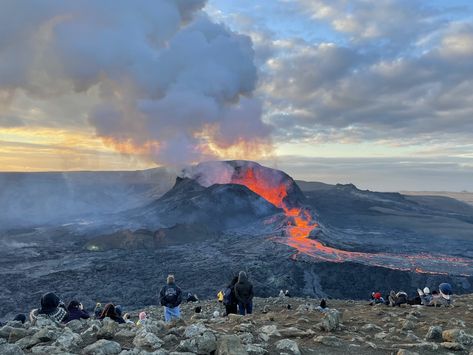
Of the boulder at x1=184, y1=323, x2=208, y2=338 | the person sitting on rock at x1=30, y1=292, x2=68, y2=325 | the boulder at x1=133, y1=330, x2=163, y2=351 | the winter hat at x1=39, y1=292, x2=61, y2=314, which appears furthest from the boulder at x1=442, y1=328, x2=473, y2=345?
the winter hat at x1=39, y1=292, x2=61, y2=314

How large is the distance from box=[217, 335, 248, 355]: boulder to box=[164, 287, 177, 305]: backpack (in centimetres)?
627

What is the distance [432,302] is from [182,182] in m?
58.1

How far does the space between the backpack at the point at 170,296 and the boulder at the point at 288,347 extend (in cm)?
586

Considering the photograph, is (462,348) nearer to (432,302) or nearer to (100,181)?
(432,302)

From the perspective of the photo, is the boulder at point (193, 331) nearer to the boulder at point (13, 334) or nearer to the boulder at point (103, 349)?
the boulder at point (103, 349)

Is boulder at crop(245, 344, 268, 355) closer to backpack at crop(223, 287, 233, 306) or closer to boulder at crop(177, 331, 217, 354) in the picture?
boulder at crop(177, 331, 217, 354)

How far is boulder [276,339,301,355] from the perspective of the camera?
6234 mm

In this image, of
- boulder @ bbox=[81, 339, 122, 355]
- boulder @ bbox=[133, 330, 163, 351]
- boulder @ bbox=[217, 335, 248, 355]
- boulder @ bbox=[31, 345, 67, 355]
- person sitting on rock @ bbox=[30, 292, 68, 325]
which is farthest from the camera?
person sitting on rock @ bbox=[30, 292, 68, 325]

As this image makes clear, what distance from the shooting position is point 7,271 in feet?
110

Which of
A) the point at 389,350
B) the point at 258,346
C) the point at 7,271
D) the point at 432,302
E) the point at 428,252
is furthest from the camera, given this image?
the point at 428,252

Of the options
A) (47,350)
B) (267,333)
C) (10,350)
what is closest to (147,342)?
(47,350)

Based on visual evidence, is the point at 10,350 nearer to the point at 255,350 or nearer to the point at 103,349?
the point at 103,349

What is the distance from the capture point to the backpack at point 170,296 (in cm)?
1178

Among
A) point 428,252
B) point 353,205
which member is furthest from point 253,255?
point 353,205
